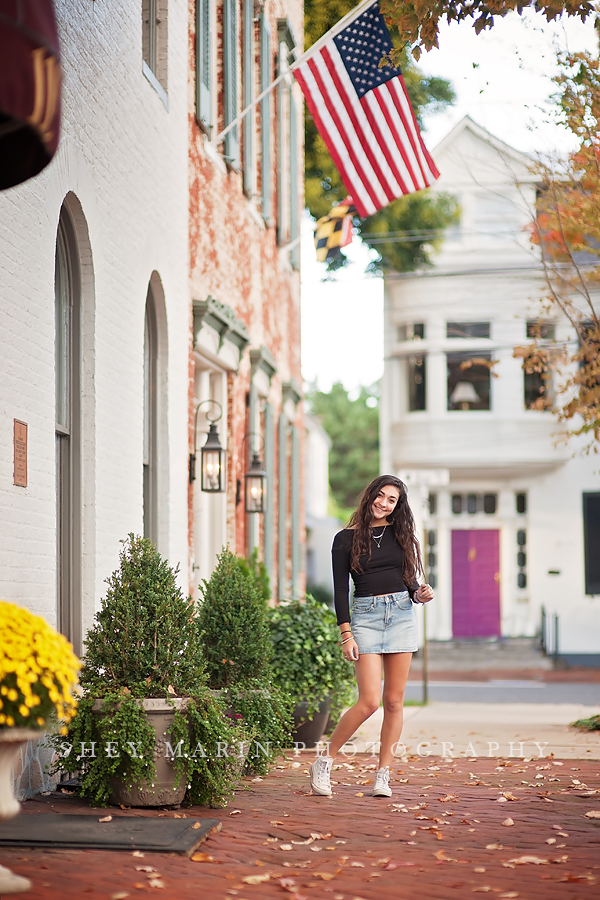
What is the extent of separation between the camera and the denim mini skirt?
7.07 m

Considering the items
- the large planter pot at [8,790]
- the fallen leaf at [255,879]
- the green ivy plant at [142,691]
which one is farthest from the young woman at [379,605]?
the large planter pot at [8,790]

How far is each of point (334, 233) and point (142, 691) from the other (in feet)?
35.2

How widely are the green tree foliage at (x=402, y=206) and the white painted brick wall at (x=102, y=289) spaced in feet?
47.5

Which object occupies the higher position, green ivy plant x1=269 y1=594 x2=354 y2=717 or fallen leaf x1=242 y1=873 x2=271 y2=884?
green ivy plant x1=269 y1=594 x2=354 y2=717

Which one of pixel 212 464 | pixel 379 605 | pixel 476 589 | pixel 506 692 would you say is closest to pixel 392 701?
pixel 379 605

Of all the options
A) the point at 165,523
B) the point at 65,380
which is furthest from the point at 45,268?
the point at 165,523

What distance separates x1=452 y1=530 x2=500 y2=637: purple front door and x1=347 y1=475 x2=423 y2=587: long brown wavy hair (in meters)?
18.9

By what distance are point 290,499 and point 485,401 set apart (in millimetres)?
9409

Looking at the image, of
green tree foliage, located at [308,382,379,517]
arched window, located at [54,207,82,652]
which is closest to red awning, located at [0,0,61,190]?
arched window, located at [54,207,82,652]

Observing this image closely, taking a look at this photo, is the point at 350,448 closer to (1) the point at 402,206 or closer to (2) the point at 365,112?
(1) the point at 402,206

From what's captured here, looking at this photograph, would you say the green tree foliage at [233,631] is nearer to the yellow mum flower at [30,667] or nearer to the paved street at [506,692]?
the yellow mum flower at [30,667]

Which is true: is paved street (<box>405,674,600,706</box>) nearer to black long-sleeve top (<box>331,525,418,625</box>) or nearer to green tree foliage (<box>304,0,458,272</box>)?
black long-sleeve top (<box>331,525,418,625</box>)

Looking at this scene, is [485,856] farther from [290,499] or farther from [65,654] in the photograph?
[290,499]

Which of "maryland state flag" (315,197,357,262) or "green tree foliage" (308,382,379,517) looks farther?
"green tree foliage" (308,382,379,517)
